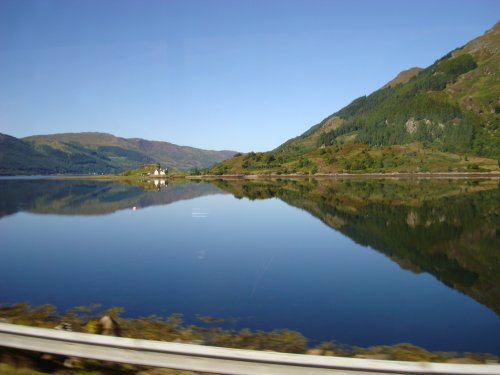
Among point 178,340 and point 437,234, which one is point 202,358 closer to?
point 178,340

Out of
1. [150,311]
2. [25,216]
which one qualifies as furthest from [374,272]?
[25,216]

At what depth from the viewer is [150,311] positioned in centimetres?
2611

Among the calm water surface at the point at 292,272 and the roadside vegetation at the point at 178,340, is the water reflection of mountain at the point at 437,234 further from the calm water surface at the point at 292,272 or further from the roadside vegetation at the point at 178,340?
the roadside vegetation at the point at 178,340

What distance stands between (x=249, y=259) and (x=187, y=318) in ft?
59.2

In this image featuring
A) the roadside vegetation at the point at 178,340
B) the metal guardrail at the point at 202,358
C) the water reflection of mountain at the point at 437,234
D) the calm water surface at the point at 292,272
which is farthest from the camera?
the water reflection of mountain at the point at 437,234

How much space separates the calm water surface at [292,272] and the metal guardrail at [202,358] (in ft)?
35.5

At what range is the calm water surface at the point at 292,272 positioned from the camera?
24391mm

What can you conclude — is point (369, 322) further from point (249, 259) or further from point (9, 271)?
point (9, 271)

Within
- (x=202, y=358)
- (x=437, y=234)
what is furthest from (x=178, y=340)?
(x=437, y=234)

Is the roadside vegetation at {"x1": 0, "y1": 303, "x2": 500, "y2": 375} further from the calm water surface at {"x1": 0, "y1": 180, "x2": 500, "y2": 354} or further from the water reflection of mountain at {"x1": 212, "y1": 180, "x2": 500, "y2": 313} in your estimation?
the water reflection of mountain at {"x1": 212, "y1": 180, "x2": 500, "y2": 313}

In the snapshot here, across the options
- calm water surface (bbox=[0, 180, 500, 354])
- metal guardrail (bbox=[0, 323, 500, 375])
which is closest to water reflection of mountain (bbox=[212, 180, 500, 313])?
calm water surface (bbox=[0, 180, 500, 354])

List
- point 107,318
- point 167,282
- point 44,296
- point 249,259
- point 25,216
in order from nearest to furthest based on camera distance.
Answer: point 107,318
point 44,296
point 167,282
point 249,259
point 25,216

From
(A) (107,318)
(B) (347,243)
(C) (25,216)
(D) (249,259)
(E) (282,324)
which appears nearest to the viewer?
(A) (107,318)

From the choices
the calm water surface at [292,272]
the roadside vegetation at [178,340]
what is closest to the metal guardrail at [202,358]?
the roadside vegetation at [178,340]
